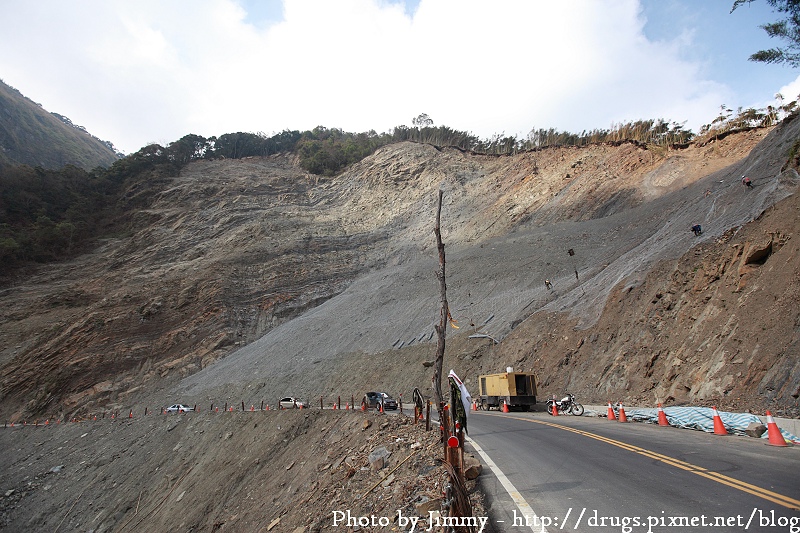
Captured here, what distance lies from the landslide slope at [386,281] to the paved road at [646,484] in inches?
231

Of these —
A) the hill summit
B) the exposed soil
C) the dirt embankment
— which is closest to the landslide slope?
the exposed soil

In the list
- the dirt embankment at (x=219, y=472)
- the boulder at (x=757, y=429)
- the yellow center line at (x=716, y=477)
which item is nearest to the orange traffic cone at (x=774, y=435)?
the boulder at (x=757, y=429)

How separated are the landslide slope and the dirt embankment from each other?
764 centimetres

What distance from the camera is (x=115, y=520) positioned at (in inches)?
719

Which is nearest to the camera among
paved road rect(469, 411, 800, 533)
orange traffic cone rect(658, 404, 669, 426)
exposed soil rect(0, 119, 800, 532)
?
paved road rect(469, 411, 800, 533)

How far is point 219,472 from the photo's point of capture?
17109 millimetres

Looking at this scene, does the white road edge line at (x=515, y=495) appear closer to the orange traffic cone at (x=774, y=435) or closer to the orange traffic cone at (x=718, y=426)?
the orange traffic cone at (x=774, y=435)

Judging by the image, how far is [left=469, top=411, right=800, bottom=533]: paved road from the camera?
4.71m

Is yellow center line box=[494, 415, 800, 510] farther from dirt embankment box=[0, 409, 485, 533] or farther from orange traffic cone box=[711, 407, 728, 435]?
dirt embankment box=[0, 409, 485, 533]

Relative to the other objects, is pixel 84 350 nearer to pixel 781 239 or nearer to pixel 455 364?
pixel 455 364

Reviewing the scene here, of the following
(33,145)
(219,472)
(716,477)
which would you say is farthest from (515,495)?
(33,145)

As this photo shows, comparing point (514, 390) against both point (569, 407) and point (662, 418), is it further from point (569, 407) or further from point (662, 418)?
point (662, 418)

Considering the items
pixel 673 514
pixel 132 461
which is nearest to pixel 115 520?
pixel 132 461

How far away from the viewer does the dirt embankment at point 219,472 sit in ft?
27.0
